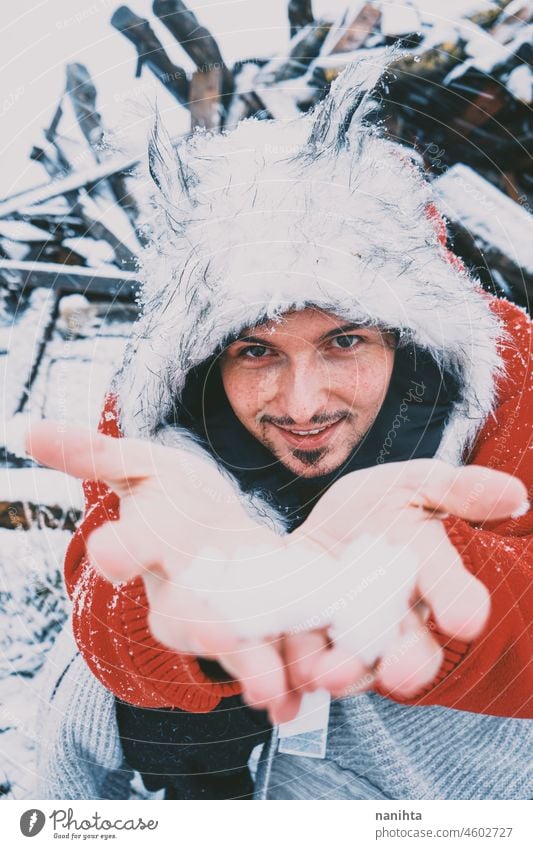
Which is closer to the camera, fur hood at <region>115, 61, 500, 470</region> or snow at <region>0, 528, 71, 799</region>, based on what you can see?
fur hood at <region>115, 61, 500, 470</region>

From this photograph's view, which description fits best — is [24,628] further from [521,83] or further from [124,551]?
[521,83]

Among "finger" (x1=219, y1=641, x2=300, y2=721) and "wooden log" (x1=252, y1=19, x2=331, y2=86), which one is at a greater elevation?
"wooden log" (x1=252, y1=19, x2=331, y2=86)

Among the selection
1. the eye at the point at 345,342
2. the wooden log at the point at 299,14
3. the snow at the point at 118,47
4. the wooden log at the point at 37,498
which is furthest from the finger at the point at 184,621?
the wooden log at the point at 299,14

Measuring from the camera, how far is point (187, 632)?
502 mm

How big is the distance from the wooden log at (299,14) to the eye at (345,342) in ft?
0.79

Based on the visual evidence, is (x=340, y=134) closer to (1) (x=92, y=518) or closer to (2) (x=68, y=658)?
(1) (x=92, y=518)

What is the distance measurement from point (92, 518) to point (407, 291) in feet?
0.97

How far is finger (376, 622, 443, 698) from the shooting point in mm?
497

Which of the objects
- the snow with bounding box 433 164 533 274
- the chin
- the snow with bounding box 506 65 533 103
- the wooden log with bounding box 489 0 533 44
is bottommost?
the chin

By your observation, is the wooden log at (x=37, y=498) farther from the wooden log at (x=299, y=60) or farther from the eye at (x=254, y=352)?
the wooden log at (x=299, y=60)

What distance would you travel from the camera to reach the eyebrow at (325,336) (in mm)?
493
